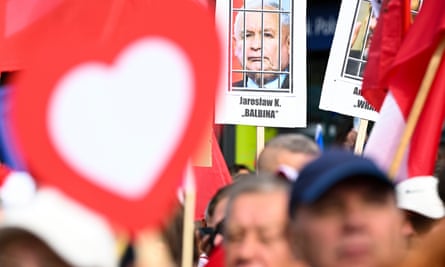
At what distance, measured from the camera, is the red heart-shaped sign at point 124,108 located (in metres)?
2.52

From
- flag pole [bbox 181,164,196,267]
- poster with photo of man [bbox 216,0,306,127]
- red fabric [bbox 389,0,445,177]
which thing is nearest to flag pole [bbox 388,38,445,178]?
red fabric [bbox 389,0,445,177]

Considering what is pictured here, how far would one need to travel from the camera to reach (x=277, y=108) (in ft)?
23.4

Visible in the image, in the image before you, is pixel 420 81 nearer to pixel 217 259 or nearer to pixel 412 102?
pixel 412 102

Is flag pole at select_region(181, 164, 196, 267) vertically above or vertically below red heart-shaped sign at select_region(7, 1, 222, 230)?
below

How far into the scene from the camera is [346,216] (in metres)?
2.77

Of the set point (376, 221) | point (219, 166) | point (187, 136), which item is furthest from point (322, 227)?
point (219, 166)

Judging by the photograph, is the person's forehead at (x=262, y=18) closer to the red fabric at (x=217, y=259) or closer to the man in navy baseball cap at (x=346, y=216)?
the red fabric at (x=217, y=259)

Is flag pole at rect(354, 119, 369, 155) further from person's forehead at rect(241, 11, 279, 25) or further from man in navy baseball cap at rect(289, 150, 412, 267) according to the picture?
man in navy baseball cap at rect(289, 150, 412, 267)

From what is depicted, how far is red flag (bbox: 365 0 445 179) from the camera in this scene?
505 centimetres

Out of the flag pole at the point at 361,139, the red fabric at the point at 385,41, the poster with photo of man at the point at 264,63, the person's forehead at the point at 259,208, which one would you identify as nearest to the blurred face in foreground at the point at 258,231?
the person's forehead at the point at 259,208

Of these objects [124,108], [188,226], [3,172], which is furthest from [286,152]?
[124,108]

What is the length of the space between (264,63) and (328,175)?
14.2 feet

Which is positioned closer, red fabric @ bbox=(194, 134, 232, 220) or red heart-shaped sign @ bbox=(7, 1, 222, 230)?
red heart-shaped sign @ bbox=(7, 1, 222, 230)

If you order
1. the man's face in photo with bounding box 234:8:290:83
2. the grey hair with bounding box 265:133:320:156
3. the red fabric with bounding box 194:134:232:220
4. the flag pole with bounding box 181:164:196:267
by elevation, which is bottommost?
the red fabric with bounding box 194:134:232:220
